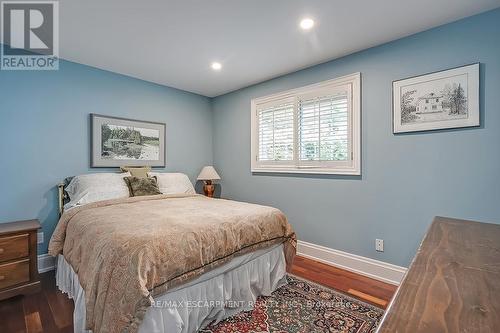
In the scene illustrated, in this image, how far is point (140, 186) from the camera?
3.00m

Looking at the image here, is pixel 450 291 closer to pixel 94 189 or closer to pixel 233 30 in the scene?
pixel 233 30

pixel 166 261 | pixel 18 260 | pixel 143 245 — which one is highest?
pixel 143 245

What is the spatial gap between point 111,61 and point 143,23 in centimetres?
106

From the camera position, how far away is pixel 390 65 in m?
2.49

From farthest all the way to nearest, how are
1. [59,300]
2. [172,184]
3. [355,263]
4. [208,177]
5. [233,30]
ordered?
[208,177], [172,184], [355,263], [233,30], [59,300]

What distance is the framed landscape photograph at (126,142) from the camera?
10.3 feet

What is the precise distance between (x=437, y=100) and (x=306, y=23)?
1.37 metres

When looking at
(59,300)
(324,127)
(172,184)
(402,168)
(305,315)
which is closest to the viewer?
(305,315)

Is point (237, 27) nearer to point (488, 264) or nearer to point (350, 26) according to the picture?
point (350, 26)

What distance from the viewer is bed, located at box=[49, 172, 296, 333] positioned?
53.7 inches

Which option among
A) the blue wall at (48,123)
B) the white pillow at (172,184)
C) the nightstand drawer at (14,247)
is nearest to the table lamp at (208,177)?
the white pillow at (172,184)

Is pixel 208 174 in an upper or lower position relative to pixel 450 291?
upper

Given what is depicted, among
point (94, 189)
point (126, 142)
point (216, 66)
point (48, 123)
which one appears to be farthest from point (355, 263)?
point (48, 123)

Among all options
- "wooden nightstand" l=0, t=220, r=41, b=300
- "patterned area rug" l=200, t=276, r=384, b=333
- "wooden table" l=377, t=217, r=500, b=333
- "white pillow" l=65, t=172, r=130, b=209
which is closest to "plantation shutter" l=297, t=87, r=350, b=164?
"patterned area rug" l=200, t=276, r=384, b=333
